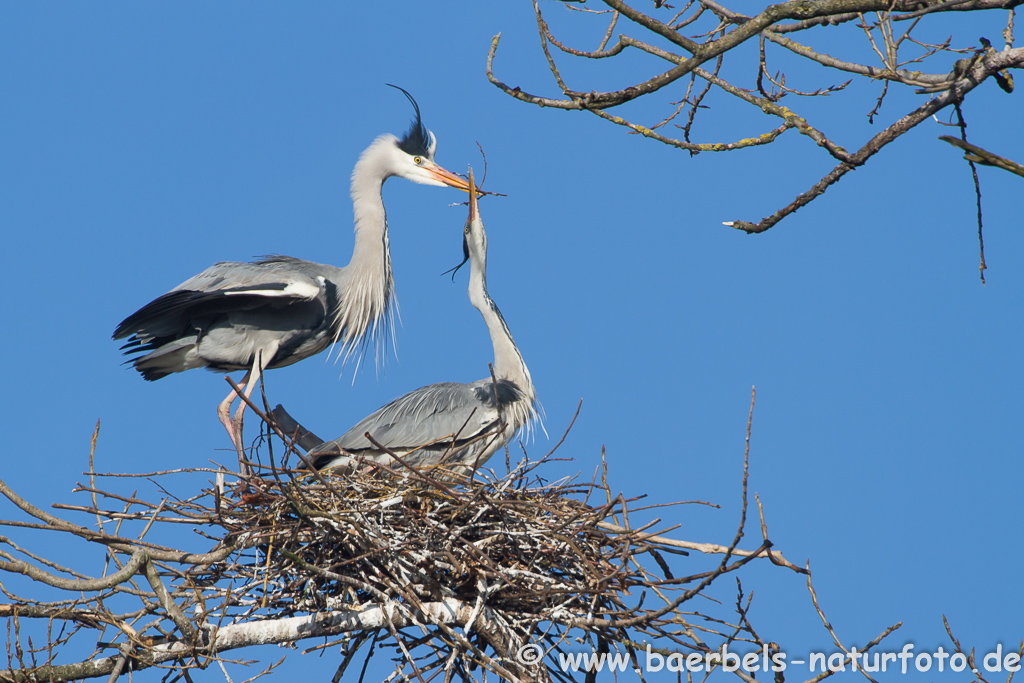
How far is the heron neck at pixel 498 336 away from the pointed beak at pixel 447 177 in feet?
2.39

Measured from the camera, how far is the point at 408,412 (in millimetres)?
6500

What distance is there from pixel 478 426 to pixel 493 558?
189cm

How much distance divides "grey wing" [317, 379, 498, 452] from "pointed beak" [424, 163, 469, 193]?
6.12ft

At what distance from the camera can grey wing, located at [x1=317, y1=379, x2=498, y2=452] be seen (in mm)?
6320

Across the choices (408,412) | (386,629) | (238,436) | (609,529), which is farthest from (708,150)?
(238,436)

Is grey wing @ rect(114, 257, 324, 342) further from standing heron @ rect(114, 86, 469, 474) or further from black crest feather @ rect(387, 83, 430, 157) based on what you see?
black crest feather @ rect(387, 83, 430, 157)

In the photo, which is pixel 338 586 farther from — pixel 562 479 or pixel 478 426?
pixel 478 426

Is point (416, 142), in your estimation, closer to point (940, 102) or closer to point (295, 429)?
point (295, 429)

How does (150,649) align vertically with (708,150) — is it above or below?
below

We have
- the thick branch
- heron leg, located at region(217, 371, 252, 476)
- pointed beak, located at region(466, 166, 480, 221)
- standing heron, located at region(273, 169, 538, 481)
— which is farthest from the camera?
pointed beak, located at region(466, 166, 480, 221)

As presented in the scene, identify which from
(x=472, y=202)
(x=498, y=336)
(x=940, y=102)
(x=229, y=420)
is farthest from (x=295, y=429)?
(x=940, y=102)

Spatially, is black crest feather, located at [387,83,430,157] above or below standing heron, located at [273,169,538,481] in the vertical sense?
above

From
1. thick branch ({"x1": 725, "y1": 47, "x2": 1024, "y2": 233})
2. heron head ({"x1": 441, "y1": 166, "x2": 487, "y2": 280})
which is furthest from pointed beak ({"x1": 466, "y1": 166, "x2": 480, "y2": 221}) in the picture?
thick branch ({"x1": 725, "y1": 47, "x2": 1024, "y2": 233})

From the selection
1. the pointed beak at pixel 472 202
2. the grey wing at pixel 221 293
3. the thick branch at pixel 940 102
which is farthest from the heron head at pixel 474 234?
the thick branch at pixel 940 102
